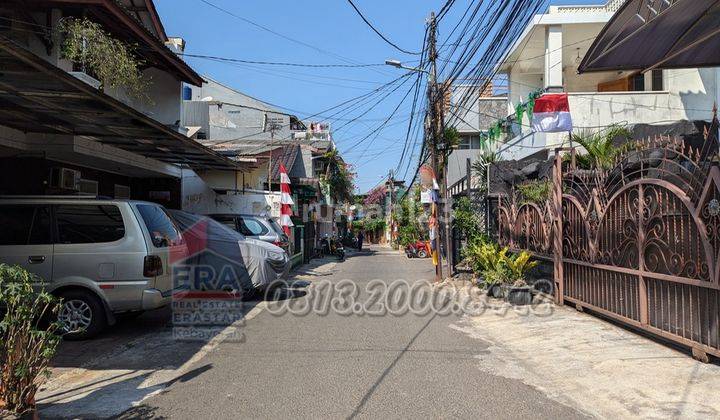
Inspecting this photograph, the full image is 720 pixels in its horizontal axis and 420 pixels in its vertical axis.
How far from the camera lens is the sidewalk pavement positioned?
476 cm

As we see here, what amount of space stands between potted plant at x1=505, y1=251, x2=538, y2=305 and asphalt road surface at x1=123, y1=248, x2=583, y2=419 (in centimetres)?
198

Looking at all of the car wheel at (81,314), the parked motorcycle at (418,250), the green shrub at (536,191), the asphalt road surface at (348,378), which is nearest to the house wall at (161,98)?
the car wheel at (81,314)

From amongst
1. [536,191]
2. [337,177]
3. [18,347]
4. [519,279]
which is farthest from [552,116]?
[337,177]

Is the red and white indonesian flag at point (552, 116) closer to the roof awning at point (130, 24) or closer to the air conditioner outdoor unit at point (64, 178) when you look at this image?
the roof awning at point (130, 24)

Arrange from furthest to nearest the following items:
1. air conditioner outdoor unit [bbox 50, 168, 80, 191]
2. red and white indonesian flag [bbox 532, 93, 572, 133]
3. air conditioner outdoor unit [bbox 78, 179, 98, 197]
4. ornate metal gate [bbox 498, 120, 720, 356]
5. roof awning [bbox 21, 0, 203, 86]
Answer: red and white indonesian flag [bbox 532, 93, 572, 133]
air conditioner outdoor unit [bbox 78, 179, 98, 197]
air conditioner outdoor unit [bbox 50, 168, 80, 191]
roof awning [bbox 21, 0, 203, 86]
ornate metal gate [bbox 498, 120, 720, 356]

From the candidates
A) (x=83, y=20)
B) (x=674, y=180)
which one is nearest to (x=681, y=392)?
(x=674, y=180)

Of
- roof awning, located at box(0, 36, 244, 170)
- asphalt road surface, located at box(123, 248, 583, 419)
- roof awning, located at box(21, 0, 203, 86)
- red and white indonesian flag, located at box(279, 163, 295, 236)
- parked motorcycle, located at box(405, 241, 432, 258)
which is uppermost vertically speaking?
roof awning, located at box(21, 0, 203, 86)

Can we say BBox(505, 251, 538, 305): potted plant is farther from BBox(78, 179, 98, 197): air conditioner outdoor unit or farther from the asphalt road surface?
BBox(78, 179, 98, 197): air conditioner outdoor unit

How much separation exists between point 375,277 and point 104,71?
383 inches

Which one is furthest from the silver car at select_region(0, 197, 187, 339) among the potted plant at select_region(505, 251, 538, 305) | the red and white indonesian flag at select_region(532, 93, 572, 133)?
the red and white indonesian flag at select_region(532, 93, 572, 133)

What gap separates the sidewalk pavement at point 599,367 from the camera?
476 centimetres

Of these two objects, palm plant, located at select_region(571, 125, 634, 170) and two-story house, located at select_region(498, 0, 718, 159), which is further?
two-story house, located at select_region(498, 0, 718, 159)

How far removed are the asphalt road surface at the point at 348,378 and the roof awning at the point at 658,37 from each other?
4.35 metres

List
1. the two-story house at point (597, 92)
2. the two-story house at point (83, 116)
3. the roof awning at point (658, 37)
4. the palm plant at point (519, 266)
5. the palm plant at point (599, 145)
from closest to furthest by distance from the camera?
the two-story house at point (83, 116) → the roof awning at point (658, 37) → the palm plant at point (519, 266) → the palm plant at point (599, 145) → the two-story house at point (597, 92)
